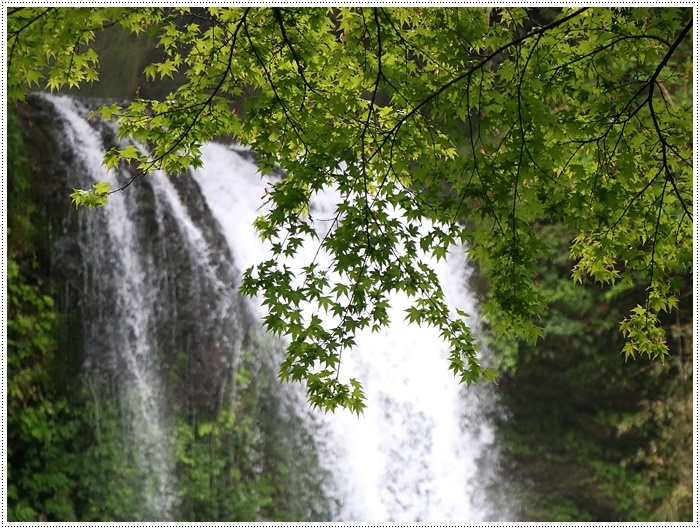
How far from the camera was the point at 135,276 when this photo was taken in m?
6.92

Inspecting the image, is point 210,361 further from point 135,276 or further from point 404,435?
point 404,435

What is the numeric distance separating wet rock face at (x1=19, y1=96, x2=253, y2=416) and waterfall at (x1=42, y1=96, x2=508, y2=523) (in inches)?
0.5

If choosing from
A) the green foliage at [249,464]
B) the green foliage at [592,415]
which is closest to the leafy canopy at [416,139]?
the green foliage at [592,415]

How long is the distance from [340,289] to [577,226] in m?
1.25

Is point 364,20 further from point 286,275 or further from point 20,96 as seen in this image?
point 20,96

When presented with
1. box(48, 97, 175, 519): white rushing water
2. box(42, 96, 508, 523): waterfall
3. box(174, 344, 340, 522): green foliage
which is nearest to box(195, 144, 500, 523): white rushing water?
box(42, 96, 508, 523): waterfall

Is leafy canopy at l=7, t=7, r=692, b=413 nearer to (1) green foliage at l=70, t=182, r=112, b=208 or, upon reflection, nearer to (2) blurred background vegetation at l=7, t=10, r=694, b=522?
(1) green foliage at l=70, t=182, r=112, b=208

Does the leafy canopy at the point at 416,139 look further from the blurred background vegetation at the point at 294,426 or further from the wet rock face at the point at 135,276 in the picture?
the wet rock face at the point at 135,276

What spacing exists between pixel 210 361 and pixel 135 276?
1.29 m

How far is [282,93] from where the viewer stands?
325 cm

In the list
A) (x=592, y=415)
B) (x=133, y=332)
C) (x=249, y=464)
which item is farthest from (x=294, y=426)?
(x=592, y=415)

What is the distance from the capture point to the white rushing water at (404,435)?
669 centimetres

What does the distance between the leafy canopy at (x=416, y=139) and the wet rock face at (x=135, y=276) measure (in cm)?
375
